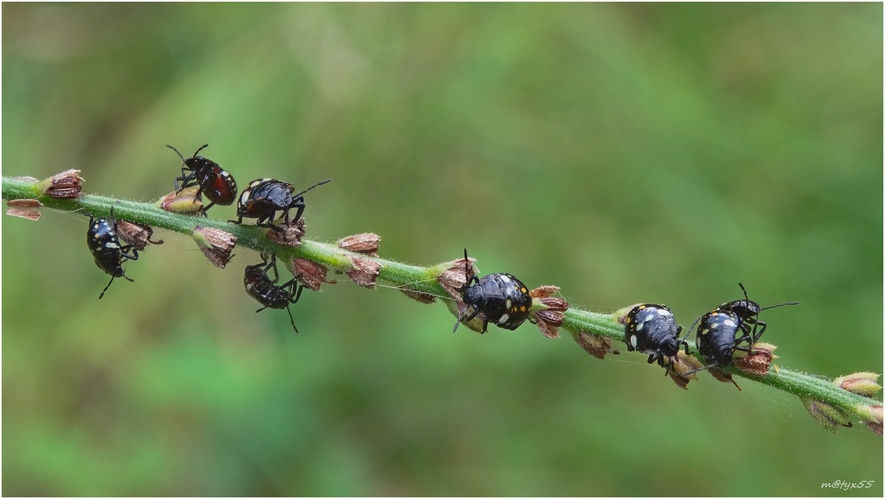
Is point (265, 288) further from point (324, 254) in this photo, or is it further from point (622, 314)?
point (622, 314)

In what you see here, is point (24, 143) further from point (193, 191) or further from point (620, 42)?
point (620, 42)

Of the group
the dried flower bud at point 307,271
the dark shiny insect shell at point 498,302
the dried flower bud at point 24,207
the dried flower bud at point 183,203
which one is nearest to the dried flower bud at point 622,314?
the dark shiny insect shell at point 498,302

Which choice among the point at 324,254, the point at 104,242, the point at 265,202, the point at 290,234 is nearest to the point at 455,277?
the point at 324,254

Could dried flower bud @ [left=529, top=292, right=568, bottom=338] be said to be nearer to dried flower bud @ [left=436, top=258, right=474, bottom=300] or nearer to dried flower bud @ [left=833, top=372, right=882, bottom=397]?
dried flower bud @ [left=436, top=258, right=474, bottom=300]

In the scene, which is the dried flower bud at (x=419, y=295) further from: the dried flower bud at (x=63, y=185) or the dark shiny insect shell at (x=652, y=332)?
the dried flower bud at (x=63, y=185)

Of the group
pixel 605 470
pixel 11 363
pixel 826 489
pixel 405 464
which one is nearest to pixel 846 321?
pixel 826 489
